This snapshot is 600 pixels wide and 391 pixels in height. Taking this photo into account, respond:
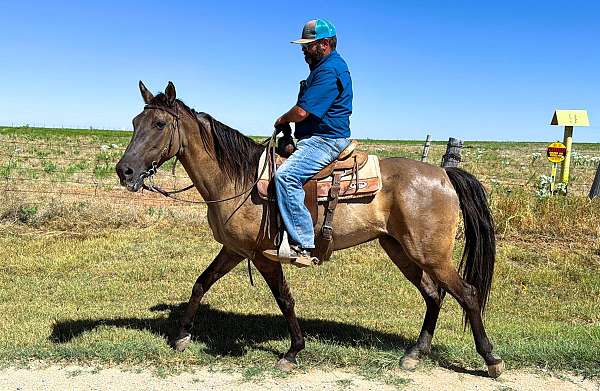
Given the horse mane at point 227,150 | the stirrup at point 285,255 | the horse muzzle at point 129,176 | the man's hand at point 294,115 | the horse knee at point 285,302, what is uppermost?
the man's hand at point 294,115

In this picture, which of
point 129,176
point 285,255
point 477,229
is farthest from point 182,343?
point 477,229

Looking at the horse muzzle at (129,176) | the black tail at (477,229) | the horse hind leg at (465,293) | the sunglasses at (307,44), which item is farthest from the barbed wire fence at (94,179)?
the horse muzzle at (129,176)

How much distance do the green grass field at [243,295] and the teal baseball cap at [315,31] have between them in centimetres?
293

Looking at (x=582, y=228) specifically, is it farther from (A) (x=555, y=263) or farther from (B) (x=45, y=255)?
(B) (x=45, y=255)

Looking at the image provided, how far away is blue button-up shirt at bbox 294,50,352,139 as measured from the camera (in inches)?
187

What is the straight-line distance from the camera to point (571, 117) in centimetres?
1189

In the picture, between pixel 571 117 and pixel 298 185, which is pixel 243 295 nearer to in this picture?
pixel 298 185

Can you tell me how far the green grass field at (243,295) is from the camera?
5352 millimetres

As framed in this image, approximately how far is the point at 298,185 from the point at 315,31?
1342 mm

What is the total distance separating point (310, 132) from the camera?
5.10 m

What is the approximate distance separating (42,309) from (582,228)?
875 cm

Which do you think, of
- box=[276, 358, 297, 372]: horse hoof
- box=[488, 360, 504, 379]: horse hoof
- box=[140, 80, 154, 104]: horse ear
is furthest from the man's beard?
box=[488, 360, 504, 379]: horse hoof

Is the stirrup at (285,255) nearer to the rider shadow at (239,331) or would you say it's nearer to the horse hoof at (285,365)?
the horse hoof at (285,365)

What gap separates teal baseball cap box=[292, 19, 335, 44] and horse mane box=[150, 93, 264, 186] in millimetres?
1077
